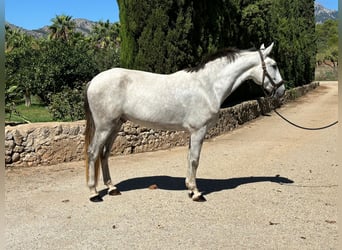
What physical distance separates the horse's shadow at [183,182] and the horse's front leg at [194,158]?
14.8 inches

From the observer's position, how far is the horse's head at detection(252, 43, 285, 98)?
5340 mm

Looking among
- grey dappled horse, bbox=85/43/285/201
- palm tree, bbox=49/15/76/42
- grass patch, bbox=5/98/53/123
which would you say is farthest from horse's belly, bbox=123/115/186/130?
palm tree, bbox=49/15/76/42

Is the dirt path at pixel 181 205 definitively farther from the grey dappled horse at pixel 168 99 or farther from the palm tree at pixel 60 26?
the palm tree at pixel 60 26

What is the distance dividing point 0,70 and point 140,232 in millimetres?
3109

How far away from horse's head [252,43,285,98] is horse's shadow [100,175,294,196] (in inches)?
63.3

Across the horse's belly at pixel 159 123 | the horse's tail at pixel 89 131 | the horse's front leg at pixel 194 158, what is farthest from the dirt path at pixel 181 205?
the horse's belly at pixel 159 123

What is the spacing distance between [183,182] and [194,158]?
1.07m

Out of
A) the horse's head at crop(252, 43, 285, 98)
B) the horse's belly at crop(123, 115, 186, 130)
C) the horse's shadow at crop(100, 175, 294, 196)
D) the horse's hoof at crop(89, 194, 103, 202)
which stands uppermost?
the horse's head at crop(252, 43, 285, 98)

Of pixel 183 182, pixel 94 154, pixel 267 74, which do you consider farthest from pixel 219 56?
pixel 94 154

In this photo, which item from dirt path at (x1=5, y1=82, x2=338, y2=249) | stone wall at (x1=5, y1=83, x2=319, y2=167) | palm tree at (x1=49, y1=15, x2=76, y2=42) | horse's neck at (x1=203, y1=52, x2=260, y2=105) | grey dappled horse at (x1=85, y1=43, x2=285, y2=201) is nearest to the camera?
dirt path at (x1=5, y1=82, x2=338, y2=249)

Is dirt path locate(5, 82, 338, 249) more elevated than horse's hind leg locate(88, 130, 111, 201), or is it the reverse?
horse's hind leg locate(88, 130, 111, 201)

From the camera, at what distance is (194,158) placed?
5.23 meters

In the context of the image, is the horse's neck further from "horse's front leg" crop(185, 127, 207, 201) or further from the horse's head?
"horse's front leg" crop(185, 127, 207, 201)

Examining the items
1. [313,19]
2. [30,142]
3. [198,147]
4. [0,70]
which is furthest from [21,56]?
[313,19]
